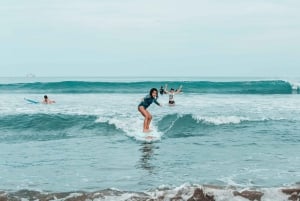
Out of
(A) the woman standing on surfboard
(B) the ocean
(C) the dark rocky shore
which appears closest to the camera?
(C) the dark rocky shore

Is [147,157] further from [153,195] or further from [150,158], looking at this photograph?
[153,195]

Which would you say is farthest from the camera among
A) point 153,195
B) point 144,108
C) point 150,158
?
point 144,108

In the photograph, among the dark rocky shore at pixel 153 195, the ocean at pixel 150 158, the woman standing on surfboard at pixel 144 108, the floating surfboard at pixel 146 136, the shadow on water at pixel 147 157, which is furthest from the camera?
the woman standing on surfboard at pixel 144 108

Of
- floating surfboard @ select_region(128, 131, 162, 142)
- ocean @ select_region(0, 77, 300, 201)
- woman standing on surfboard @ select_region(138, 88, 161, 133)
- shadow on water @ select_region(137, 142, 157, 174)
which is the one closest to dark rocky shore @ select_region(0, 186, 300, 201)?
ocean @ select_region(0, 77, 300, 201)

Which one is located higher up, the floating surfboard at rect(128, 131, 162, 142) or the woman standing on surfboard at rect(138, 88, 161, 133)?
the woman standing on surfboard at rect(138, 88, 161, 133)

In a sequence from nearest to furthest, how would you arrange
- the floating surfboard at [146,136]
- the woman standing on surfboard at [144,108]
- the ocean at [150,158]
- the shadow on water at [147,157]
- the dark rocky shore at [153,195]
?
the dark rocky shore at [153,195] < the ocean at [150,158] < the shadow on water at [147,157] < the floating surfboard at [146,136] < the woman standing on surfboard at [144,108]

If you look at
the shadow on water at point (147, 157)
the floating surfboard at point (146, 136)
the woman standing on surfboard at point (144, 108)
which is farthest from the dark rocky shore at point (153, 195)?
the woman standing on surfboard at point (144, 108)

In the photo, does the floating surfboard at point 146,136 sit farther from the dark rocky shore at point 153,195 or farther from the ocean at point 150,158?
the dark rocky shore at point 153,195

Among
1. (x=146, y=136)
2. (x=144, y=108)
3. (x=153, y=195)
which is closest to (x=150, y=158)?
(x=153, y=195)

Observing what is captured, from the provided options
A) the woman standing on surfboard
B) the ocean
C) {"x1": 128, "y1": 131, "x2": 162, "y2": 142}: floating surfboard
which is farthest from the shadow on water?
the woman standing on surfboard

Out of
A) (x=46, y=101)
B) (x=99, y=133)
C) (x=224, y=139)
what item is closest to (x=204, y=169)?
(x=224, y=139)

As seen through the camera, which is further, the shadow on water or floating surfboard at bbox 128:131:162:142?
floating surfboard at bbox 128:131:162:142

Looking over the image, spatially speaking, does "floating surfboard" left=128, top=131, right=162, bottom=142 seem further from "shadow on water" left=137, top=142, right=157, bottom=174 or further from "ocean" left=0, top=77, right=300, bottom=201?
"shadow on water" left=137, top=142, right=157, bottom=174

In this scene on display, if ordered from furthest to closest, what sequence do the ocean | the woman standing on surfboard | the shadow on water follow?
the woman standing on surfboard < the shadow on water < the ocean
